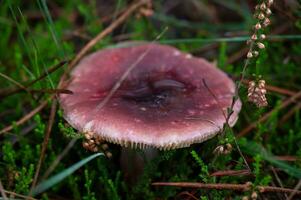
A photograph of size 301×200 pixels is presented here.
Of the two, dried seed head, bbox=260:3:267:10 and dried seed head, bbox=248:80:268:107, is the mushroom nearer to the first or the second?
dried seed head, bbox=248:80:268:107

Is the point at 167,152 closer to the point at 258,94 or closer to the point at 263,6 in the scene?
the point at 258,94

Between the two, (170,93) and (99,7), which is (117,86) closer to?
(170,93)

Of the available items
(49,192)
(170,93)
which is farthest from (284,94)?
(49,192)

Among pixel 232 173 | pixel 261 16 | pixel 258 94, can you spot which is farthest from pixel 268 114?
pixel 261 16

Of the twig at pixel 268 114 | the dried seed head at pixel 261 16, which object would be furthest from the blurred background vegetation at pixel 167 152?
the dried seed head at pixel 261 16

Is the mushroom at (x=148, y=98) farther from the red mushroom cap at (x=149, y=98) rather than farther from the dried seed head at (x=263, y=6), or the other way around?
the dried seed head at (x=263, y=6)

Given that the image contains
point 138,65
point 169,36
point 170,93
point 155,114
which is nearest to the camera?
point 155,114

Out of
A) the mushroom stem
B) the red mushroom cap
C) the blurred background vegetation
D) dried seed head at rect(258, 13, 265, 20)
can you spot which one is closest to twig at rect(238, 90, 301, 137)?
the blurred background vegetation
